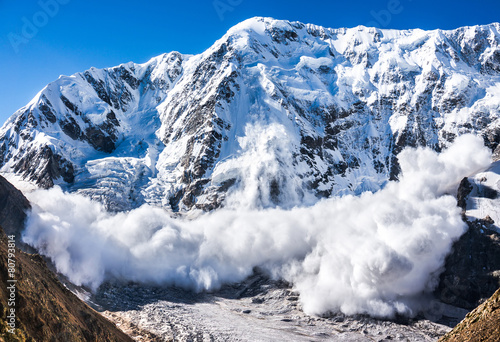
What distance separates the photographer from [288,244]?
590 feet

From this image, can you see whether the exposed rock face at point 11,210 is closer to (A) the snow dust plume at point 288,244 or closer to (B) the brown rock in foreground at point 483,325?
(A) the snow dust plume at point 288,244

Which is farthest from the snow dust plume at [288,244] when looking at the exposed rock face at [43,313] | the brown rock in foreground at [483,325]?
the brown rock in foreground at [483,325]

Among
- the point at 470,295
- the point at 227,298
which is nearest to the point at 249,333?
the point at 227,298

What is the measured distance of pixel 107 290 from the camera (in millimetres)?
139000

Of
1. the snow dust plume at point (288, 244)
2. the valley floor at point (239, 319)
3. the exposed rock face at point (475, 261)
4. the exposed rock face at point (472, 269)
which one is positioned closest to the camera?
the valley floor at point (239, 319)

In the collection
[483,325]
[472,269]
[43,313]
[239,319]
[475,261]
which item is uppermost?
[475,261]

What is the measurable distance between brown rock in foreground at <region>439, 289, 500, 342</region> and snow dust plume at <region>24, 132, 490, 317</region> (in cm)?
11983

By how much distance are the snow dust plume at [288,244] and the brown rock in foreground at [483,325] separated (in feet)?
393

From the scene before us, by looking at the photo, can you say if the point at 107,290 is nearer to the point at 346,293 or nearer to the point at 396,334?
the point at 346,293

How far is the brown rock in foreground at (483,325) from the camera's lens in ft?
82.3

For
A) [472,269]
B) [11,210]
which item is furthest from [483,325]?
[11,210]

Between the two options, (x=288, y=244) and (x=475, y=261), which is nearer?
(x=475, y=261)

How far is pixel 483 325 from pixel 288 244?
6133 inches

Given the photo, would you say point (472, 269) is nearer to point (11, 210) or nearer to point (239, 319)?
point (239, 319)
